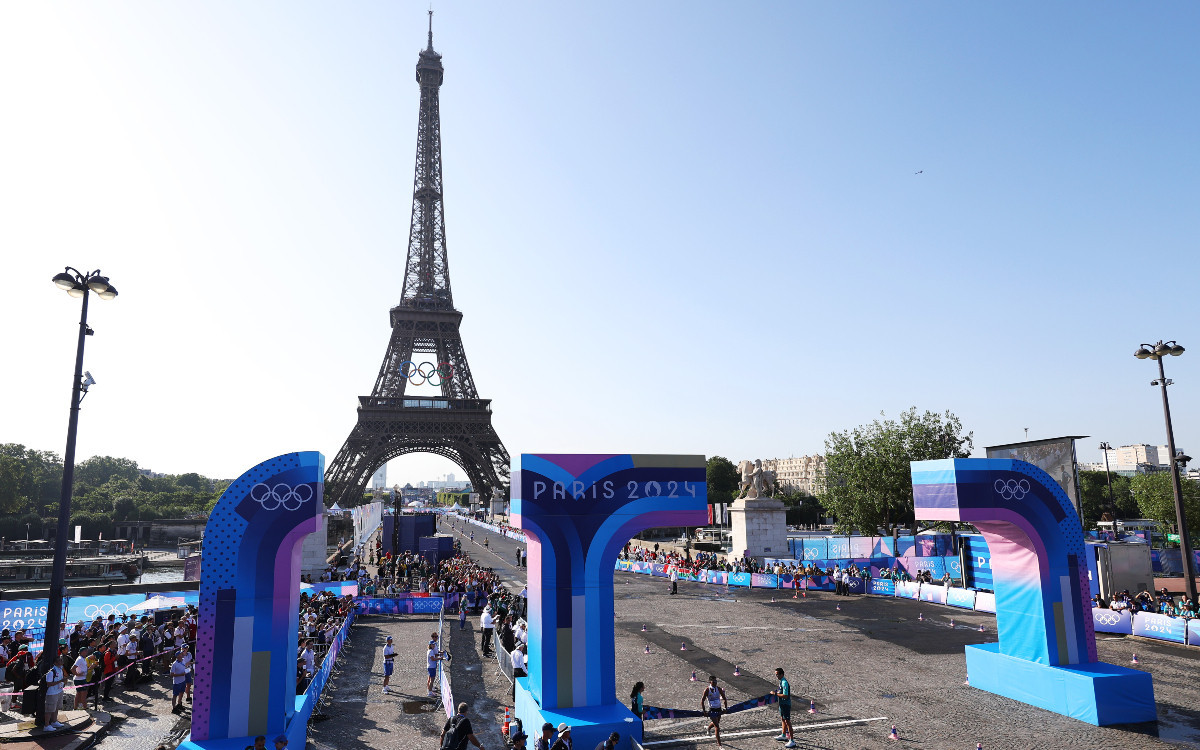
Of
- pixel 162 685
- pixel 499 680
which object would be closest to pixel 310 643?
pixel 162 685

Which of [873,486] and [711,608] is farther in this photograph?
[873,486]

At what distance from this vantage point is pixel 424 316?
70812 mm

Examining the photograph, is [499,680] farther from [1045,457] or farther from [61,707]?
[1045,457]

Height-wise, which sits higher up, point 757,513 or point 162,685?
point 757,513

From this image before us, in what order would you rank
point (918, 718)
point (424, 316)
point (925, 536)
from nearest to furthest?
point (918, 718) < point (925, 536) < point (424, 316)

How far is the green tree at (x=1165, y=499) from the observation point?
44031mm

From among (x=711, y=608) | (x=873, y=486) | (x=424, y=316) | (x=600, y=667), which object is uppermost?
(x=424, y=316)

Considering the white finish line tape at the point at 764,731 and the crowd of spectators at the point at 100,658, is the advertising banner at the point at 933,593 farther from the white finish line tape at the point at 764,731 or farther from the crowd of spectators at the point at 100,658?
the crowd of spectators at the point at 100,658

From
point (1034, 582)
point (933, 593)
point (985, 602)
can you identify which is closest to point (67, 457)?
point (1034, 582)

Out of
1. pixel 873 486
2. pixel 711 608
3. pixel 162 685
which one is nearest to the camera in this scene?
pixel 162 685

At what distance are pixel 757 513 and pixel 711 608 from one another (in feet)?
36.0

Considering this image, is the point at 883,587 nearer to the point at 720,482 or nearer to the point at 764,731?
the point at 764,731

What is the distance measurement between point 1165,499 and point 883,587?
29440 mm

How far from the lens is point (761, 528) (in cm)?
3734
